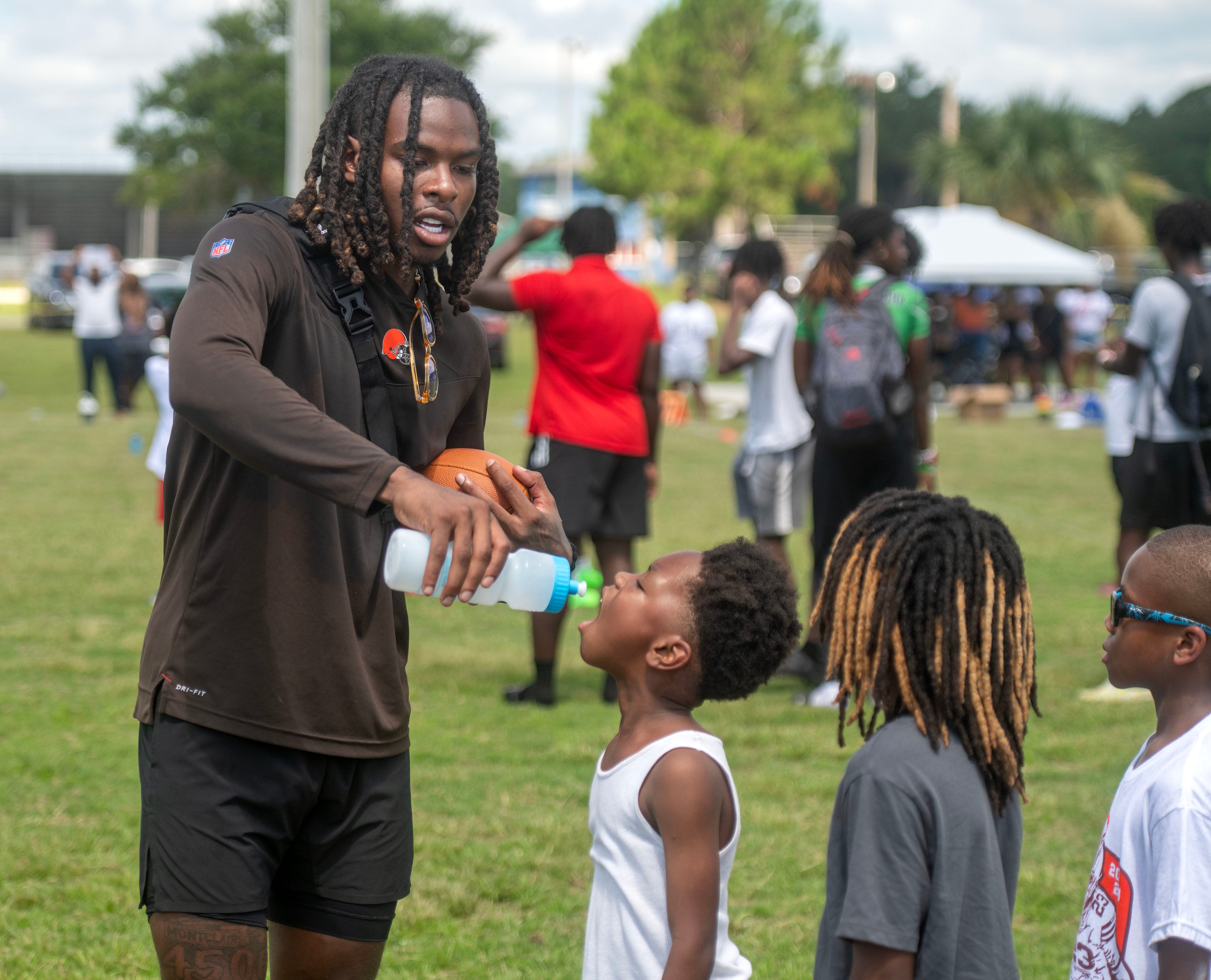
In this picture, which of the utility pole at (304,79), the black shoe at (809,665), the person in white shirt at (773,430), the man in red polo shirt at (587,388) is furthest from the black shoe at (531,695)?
the utility pole at (304,79)

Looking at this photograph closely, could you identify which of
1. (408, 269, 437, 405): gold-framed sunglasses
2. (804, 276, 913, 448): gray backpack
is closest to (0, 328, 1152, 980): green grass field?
(804, 276, 913, 448): gray backpack

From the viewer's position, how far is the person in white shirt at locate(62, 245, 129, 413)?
18.7 metres

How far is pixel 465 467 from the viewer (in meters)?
2.56

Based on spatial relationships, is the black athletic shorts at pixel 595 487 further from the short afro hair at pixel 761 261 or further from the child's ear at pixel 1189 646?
the child's ear at pixel 1189 646

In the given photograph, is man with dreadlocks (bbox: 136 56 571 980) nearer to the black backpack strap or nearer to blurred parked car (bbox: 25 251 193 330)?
the black backpack strap

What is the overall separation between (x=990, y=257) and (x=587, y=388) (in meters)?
22.3

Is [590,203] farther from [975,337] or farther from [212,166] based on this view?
[212,166]

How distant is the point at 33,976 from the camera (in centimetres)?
381

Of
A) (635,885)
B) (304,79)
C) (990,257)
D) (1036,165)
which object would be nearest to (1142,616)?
(635,885)

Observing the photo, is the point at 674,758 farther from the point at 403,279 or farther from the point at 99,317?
the point at 99,317

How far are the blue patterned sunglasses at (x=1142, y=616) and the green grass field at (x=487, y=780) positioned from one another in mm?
1790

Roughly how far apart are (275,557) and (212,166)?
49659mm

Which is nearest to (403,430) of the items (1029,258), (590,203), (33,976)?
(33,976)

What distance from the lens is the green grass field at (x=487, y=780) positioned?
13.6ft
